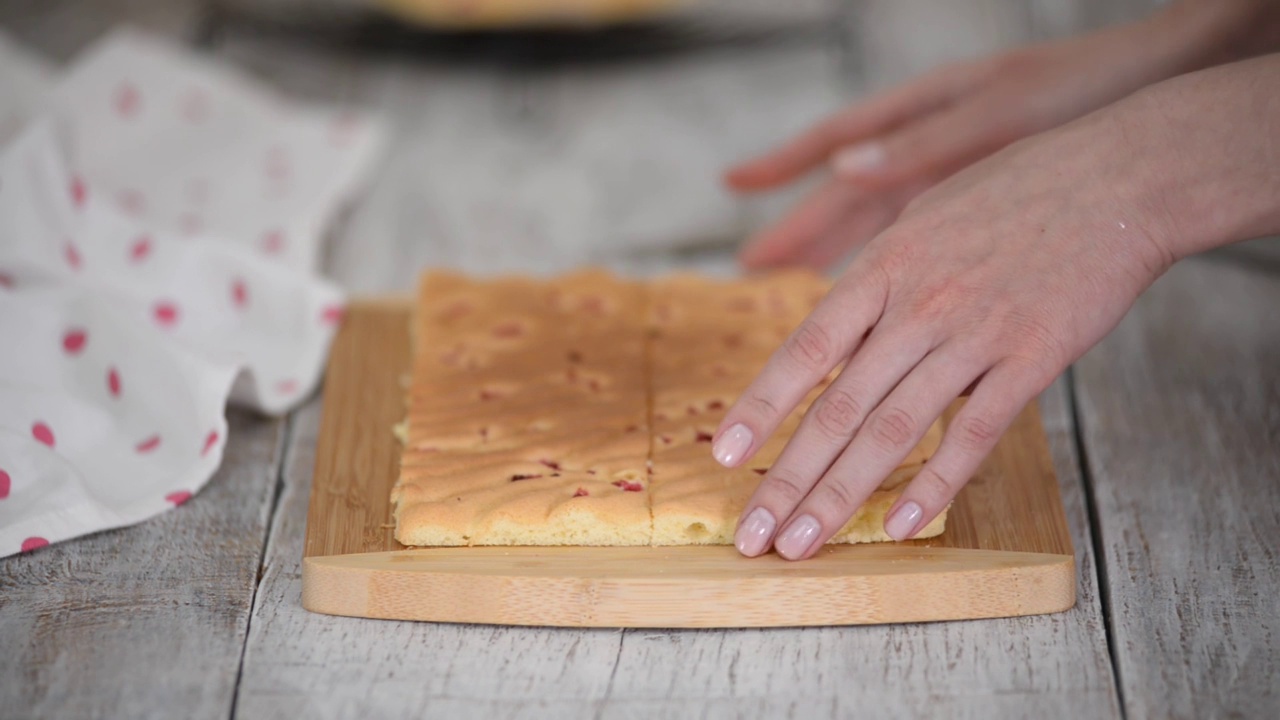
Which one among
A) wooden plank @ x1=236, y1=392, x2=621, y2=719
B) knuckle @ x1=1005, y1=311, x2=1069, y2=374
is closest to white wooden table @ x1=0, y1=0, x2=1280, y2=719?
wooden plank @ x1=236, y1=392, x2=621, y2=719

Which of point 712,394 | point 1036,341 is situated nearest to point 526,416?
point 712,394

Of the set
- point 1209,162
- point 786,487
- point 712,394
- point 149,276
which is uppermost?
point 1209,162

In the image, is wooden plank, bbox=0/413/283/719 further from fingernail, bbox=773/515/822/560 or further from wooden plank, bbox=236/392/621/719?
fingernail, bbox=773/515/822/560

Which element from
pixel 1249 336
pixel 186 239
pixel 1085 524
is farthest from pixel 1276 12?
pixel 186 239

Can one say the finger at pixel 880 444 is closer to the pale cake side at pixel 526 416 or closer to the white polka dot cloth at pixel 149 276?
the pale cake side at pixel 526 416

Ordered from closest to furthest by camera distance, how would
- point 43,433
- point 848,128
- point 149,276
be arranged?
1. point 43,433
2. point 149,276
3. point 848,128

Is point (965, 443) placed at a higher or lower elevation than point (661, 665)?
higher

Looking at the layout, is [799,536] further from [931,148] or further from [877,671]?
[931,148]

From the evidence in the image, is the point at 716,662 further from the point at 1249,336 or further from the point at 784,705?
the point at 1249,336
